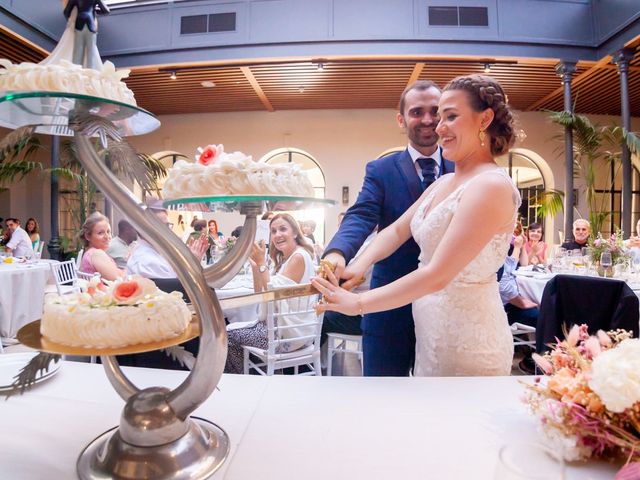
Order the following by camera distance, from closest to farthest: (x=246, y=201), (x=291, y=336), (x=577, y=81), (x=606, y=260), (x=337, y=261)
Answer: (x=246, y=201) → (x=337, y=261) → (x=291, y=336) → (x=606, y=260) → (x=577, y=81)

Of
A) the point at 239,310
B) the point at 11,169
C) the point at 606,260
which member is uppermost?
the point at 11,169

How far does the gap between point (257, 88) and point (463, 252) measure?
8392mm

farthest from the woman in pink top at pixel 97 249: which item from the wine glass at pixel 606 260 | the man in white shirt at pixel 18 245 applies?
the wine glass at pixel 606 260

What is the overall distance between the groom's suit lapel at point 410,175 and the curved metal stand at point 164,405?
1.23 metres

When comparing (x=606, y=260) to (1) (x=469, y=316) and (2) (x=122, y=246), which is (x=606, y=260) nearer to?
(1) (x=469, y=316)

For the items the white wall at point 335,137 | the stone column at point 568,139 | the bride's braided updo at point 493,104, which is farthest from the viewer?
the white wall at point 335,137

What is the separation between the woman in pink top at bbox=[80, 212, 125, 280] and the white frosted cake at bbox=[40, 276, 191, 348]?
289 cm

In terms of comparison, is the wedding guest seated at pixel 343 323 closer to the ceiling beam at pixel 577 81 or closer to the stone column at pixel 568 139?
the stone column at pixel 568 139

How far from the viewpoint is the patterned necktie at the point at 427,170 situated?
188 cm

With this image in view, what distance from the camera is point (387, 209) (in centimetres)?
191

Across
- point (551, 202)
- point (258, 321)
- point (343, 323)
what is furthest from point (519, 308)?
point (551, 202)

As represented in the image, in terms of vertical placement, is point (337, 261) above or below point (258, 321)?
above

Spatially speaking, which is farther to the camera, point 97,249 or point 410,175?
point 97,249

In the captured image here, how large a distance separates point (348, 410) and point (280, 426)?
7.3 inches
